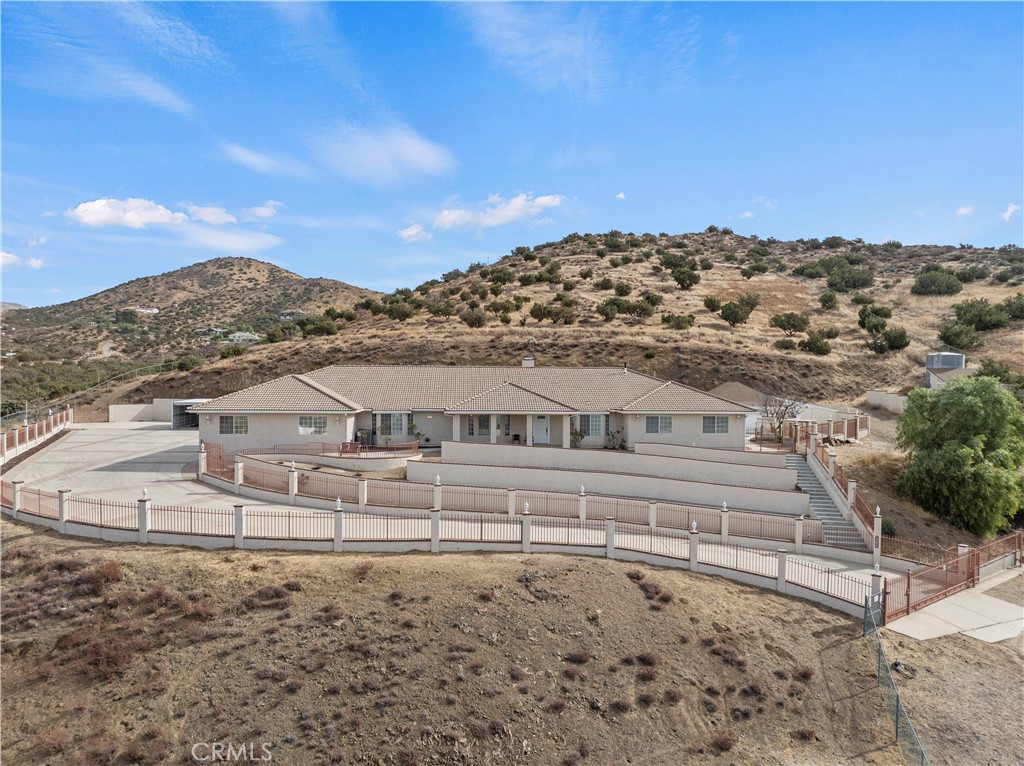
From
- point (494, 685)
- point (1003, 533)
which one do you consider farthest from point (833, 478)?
point (494, 685)

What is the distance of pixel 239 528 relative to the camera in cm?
1856

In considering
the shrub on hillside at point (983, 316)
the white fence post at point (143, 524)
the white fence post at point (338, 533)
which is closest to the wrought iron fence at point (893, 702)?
the white fence post at point (338, 533)

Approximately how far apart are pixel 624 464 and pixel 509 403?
7253 millimetres

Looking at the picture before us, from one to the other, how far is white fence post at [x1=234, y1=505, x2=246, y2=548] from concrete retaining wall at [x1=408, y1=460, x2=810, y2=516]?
827cm

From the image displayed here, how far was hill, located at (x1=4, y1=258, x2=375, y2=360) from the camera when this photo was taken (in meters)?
83.4

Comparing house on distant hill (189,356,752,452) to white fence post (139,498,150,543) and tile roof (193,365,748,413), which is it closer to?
tile roof (193,365,748,413)

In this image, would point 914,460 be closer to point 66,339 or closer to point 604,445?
point 604,445

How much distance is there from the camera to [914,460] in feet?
88.5

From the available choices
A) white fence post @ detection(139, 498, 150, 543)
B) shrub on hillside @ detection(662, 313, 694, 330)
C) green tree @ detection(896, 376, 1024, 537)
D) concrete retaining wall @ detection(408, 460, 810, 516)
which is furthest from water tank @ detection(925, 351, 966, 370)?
white fence post @ detection(139, 498, 150, 543)

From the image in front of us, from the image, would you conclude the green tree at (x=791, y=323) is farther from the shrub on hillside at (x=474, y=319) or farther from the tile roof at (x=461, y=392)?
the tile roof at (x=461, y=392)

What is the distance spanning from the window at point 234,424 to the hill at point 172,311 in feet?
171

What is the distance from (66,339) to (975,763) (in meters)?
107

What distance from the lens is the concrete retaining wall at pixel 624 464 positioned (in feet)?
85.4

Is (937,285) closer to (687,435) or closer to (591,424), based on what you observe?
(687,435)
